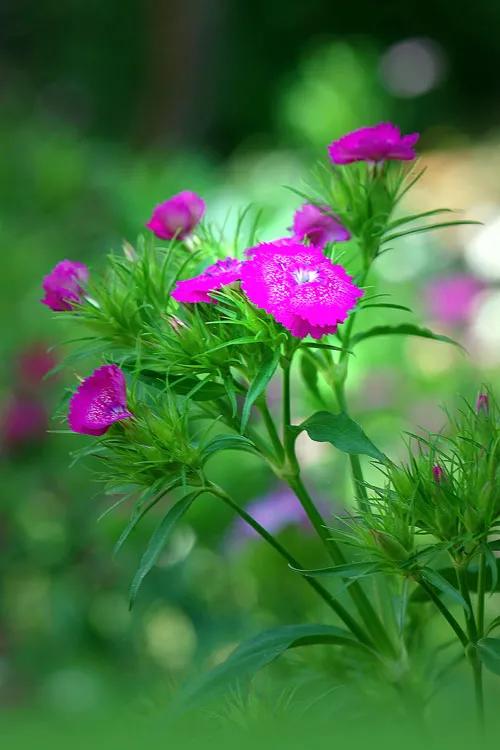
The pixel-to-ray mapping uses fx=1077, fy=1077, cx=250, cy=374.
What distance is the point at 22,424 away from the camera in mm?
2176

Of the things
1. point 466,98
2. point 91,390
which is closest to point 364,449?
point 91,390

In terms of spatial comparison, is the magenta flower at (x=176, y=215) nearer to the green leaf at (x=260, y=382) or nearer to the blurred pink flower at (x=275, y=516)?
the green leaf at (x=260, y=382)

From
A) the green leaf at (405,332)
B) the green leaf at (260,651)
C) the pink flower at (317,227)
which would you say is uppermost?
the pink flower at (317,227)

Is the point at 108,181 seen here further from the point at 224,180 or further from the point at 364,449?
the point at 364,449

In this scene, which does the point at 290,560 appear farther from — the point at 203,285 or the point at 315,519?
the point at 203,285

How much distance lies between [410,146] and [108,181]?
384 cm

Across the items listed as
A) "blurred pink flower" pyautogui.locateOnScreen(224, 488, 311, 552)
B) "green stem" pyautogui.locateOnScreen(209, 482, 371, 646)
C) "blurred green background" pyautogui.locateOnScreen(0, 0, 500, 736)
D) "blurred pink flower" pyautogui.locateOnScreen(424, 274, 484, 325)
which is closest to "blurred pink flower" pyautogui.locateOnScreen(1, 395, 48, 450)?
"blurred green background" pyautogui.locateOnScreen(0, 0, 500, 736)

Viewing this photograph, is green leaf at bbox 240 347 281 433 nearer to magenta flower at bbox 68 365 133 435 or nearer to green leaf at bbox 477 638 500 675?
magenta flower at bbox 68 365 133 435

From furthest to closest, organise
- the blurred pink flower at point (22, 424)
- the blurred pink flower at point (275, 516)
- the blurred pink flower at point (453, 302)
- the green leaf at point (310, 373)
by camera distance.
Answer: the blurred pink flower at point (453, 302)
the blurred pink flower at point (22, 424)
the blurred pink flower at point (275, 516)
the green leaf at point (310, 373)

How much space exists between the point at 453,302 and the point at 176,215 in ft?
7.00

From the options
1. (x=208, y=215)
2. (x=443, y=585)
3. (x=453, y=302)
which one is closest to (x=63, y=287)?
(x=443, y=585)

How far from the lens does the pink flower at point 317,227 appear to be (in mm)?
820

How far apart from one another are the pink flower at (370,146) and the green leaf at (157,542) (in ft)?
0.94

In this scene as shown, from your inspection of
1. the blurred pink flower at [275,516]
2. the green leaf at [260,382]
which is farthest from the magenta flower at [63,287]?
the blurred pink flower at [275,516]
